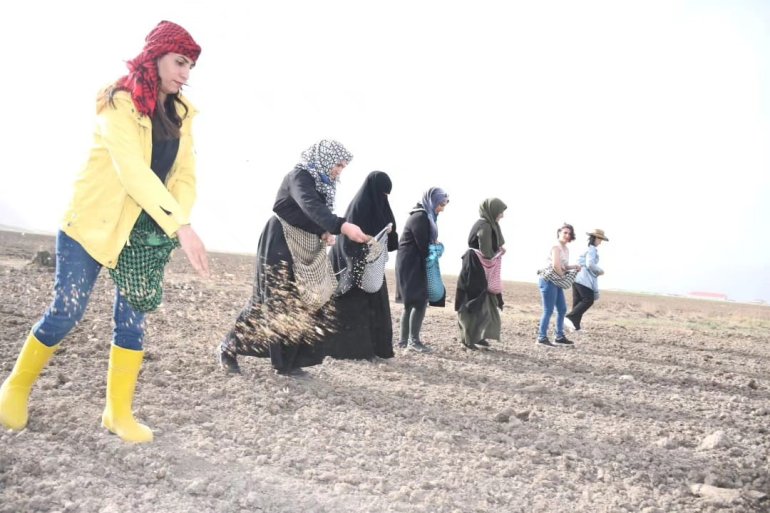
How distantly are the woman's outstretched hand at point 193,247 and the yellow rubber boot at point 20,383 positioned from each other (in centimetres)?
92

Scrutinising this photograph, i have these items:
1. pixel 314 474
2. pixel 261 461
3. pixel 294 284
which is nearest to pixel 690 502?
pixel 314 474

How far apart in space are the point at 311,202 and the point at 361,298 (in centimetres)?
112

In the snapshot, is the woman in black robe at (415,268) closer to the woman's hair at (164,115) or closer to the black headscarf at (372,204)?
the black headscarf at (372,204)

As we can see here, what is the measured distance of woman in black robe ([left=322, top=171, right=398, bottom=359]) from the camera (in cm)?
502

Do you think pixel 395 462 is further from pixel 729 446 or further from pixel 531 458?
pixel 729 446

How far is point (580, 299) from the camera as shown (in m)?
9.45

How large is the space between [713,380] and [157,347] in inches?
213

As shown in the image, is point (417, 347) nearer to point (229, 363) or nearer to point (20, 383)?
point (229, 363)

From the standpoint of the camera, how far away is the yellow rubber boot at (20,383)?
2957 mm

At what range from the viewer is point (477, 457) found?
3271 mm

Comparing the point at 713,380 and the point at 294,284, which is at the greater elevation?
the point at 294,284

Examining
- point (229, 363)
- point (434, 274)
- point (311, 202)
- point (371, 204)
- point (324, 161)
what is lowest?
point (229, 363)

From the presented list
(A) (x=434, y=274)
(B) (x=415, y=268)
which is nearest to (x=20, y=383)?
(B) (x=415, y=268)

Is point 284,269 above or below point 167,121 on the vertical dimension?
below
